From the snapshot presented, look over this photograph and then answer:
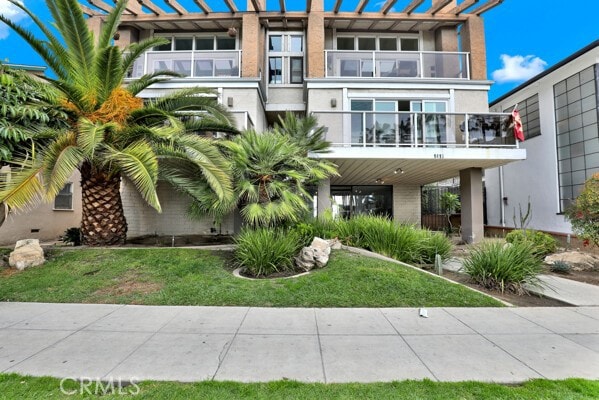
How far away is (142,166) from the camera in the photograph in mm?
6941

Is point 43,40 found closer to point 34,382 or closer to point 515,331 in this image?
point 34,382

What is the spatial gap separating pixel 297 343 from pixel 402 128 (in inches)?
346

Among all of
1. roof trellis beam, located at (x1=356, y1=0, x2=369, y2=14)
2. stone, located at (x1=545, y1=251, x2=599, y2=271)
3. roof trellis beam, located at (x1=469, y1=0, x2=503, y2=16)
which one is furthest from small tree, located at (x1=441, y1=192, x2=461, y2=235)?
roof trellis beam, located at (x1=356, y1=0, x2=369, y2=14)

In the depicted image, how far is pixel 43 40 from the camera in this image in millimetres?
8008

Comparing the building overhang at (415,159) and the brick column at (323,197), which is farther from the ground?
the building overhang at (415,159)

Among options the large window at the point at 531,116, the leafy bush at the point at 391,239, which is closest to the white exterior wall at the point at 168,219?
the leafy bush at the point at 391,239

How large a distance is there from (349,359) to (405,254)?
201 inches

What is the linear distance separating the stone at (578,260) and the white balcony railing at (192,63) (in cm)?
1347

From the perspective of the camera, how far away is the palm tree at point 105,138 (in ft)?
22.0

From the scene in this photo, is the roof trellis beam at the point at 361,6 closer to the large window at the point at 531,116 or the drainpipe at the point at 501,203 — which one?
the large window at the point at 531,116

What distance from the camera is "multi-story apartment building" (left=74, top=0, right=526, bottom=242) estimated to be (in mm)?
10641

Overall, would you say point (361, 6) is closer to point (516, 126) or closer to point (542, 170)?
point (516, 126)

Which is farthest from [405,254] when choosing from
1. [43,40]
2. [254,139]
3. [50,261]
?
[43,40]

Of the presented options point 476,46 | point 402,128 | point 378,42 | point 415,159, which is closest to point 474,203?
point 415,159
